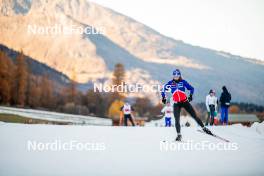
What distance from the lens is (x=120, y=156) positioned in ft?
31.8

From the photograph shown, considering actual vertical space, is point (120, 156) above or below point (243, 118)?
above

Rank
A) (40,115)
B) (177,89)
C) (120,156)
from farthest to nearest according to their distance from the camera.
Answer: (40,115), (177,89), (120,156)

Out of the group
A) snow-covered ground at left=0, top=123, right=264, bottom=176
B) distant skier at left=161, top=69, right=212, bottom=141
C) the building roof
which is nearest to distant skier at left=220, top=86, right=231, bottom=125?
snow-covered ground at left=0, top=123, right=264, bottom=176

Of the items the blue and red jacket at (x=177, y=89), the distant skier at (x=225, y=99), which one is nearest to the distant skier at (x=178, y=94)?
the blue and red jacket at (x=177, y=89)

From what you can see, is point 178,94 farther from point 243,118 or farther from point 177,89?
point 243,118

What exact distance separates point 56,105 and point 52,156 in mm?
107153

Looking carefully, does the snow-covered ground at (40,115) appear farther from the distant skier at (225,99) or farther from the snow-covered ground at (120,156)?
the snow-covered ground at (120,156)

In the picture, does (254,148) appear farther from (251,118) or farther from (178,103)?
(251,118)

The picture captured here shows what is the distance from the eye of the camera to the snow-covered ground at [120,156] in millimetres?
8273

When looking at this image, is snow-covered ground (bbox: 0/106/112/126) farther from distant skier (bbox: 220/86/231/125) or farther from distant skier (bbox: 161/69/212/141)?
distant skier (bbox: 161/69/212/141)

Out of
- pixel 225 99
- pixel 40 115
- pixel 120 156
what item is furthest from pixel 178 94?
pixel 40 115

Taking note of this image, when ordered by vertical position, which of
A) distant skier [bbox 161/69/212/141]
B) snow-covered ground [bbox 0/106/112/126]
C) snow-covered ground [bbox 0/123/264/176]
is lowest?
snow-covered ground [bbox 0/106/112/126]

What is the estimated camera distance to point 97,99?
119m

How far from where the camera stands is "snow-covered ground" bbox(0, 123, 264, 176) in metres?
8.27
